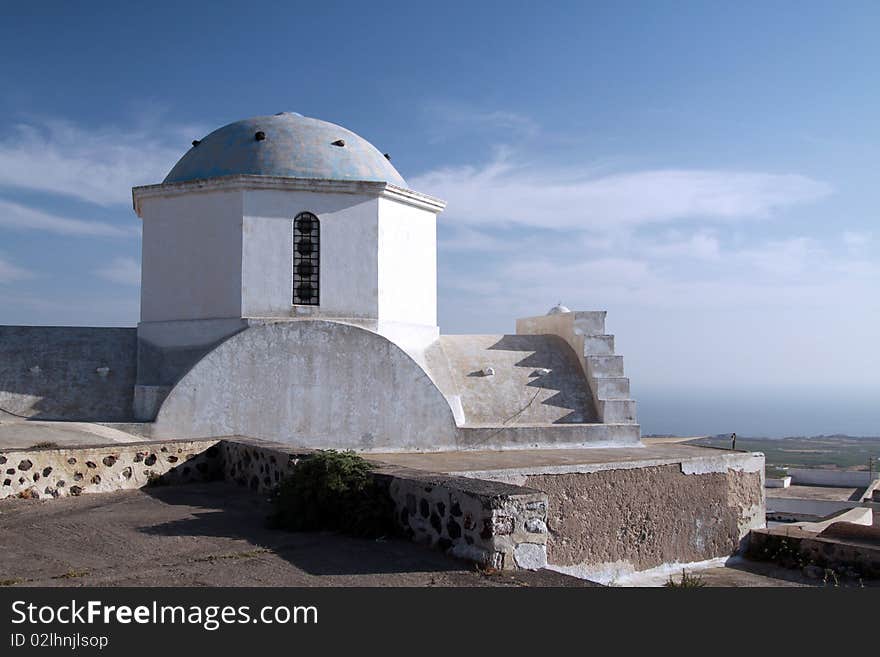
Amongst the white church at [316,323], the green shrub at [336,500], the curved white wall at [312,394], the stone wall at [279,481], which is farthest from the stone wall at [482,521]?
the white church at [316,323]

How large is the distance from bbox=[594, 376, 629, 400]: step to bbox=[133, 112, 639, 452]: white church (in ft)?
0.07

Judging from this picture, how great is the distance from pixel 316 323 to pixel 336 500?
6.13 metres

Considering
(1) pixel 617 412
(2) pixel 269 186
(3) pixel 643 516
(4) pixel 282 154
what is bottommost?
(3) pixel 643 516

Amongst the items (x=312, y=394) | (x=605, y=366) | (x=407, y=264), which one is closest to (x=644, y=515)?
(x=605, y=366)

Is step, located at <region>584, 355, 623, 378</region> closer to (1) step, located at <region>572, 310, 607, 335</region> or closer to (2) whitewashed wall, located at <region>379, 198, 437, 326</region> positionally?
(1) step, located at <region>572, 310, 607, 335</region>

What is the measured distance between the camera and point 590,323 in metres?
14.1

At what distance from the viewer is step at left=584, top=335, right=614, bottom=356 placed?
13734mm

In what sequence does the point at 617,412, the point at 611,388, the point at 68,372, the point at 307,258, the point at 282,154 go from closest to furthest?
the point at 68,372, the point at 307,258, the point at 282,154, the point at 617,412, the point at 611,388

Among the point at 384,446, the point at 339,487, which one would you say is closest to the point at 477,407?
the point at 384,446

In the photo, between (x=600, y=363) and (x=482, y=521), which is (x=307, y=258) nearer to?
(x=600, y=363)

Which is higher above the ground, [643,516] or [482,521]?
[482,521]

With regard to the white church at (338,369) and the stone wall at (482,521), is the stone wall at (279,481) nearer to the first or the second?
the stone wall at (482,521)

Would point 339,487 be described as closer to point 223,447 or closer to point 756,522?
point 223,447
